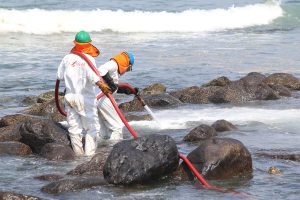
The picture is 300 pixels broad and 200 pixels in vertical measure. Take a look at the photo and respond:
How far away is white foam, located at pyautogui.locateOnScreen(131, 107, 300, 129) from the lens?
48.6 feet

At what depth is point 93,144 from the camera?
12289 millimetres

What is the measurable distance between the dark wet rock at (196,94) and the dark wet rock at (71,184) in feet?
24.1

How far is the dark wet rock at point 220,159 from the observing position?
1049 centimetres

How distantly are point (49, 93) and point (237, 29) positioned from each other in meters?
18.9

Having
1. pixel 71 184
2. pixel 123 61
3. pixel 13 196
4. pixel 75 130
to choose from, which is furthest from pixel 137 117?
pixel 13 196

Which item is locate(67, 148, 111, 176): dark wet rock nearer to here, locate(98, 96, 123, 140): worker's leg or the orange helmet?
locate(98, 96, 123, 140): worker's leg

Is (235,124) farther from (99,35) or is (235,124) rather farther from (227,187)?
(99,35)

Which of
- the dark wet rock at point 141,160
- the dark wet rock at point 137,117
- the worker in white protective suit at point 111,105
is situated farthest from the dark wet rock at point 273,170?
the dark wet rock at point 137,117

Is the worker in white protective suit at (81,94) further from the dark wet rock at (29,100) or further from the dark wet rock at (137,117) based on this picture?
the dark wet rock at (29,100)

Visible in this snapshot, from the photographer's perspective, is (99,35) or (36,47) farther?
(99,35)

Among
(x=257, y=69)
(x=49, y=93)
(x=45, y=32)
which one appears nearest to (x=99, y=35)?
(x=45, y=32)

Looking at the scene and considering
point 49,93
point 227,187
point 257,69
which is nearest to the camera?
point 227,187

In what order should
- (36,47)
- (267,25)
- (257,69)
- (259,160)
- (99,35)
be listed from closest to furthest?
(259,160), (257,69), (36,47), (99,35), (267,25)

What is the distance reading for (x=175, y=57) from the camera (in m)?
25.1
